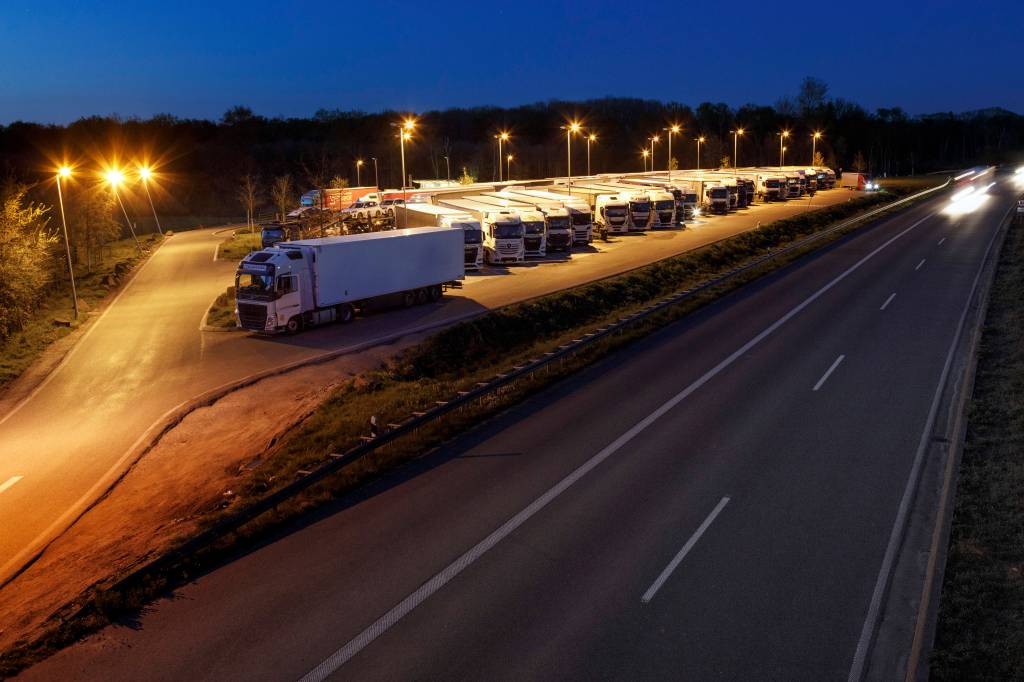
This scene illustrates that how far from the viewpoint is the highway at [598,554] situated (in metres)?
9.23

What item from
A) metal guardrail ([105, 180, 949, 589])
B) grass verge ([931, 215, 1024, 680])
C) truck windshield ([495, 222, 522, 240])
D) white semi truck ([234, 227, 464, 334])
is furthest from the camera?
truck windshield ([495, 222, 522, 240])

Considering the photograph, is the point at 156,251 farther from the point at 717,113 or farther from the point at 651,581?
the point at 717,113

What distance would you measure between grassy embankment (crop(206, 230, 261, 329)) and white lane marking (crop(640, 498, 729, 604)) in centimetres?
2238

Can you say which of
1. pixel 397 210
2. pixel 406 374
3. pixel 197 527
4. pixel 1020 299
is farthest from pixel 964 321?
pixel 397 210

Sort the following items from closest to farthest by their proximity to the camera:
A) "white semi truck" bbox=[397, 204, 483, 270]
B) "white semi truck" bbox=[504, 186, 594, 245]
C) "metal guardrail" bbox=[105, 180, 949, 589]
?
"metal guardrail" bbox=[105, 180, 949, 589], "white semi truck" bbox=[397, 204, 483, 270], "white semi truck" bbox=[504, 186, 594, 245]

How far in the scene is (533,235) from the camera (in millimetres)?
45281

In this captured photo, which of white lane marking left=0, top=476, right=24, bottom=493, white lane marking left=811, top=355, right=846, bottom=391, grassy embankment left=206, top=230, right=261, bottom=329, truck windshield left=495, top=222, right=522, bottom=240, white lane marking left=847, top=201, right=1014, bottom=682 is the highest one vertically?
truck windshield left=495, top=222, right=522, bottom=240

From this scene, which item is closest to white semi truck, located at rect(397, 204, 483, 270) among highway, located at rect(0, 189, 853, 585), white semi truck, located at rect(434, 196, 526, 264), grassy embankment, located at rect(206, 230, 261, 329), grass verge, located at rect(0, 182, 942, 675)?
white semi truck, located at rect(434, 196, 526, 264)

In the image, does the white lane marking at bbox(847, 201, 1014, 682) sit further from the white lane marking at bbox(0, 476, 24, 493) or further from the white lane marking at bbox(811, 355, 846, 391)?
the white lane marking at bbox(0, 476, 24, 493)

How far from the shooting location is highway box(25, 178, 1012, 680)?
9234 mm

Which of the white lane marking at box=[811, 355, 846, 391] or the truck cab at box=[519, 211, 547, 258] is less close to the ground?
the truck cab at box=[519, 211, 547, 258]

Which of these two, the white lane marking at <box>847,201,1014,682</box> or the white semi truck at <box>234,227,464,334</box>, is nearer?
the white lane marking at <box>847,201,1014,682</box>

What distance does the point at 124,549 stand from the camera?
12727 mm

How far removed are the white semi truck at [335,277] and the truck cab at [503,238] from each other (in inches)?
360
